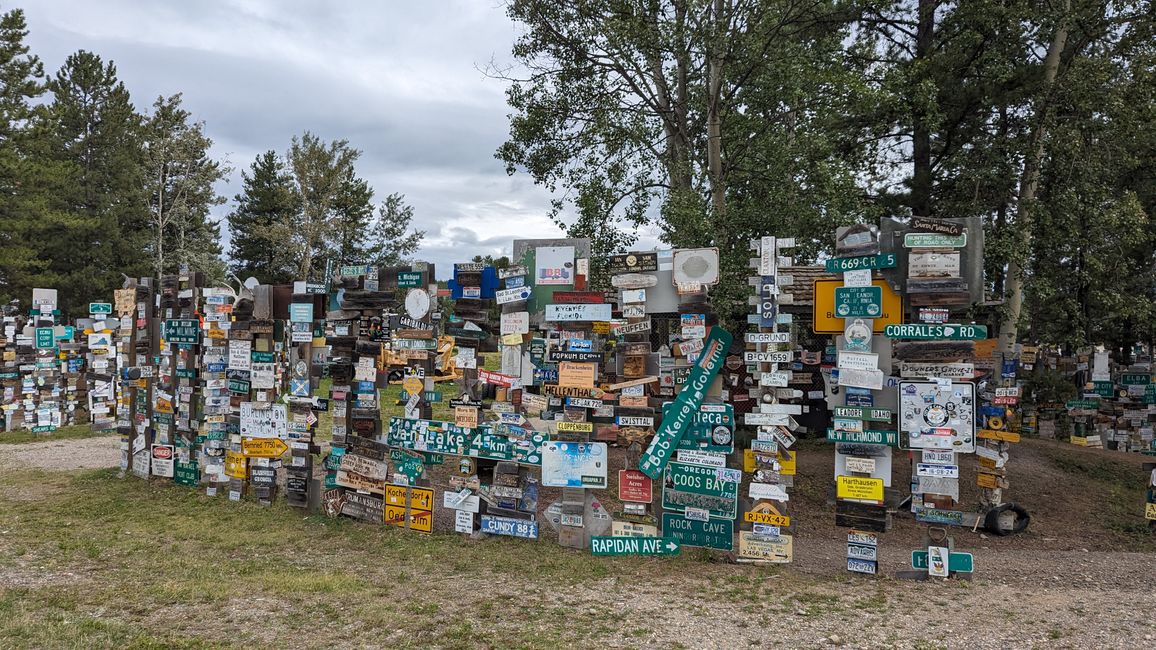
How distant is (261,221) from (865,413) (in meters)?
41.3

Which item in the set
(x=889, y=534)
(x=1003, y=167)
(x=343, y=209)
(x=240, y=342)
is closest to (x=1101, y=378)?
(x=1003, y=167)

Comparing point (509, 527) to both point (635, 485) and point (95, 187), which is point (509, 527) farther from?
point (95, 187)

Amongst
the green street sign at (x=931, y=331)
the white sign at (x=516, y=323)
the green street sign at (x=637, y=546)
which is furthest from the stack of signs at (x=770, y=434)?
the white sign at (x=516, y=323)

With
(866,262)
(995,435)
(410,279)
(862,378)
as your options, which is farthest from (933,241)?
(410,279)

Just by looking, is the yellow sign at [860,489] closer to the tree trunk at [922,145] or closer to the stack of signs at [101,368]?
the tree trunk at [922,145]

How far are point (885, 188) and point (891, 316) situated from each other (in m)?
10.5

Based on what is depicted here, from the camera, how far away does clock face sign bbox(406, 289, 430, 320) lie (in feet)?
27.6

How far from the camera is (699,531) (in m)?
7.56

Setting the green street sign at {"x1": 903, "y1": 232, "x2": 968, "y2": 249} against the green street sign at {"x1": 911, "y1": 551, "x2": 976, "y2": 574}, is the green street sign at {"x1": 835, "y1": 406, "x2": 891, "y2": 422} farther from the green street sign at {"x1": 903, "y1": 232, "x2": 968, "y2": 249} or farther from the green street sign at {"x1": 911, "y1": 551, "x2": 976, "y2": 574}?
the green street sign at {"x1": 903, "y1": 232, "x2": 968, "y2": 249}

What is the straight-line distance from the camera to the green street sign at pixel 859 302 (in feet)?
22.7

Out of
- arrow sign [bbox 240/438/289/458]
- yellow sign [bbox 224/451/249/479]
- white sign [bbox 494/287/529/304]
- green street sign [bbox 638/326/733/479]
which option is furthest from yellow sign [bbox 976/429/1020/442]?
yellow sign [bbox 224/451/249/479]

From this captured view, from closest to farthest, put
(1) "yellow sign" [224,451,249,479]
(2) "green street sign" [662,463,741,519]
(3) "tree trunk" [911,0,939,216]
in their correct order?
(2) "green street sign" [662,463,741,519] < (1) "yellow sign" [224,451,249,479] < (3) "tree trunk" [911,0,939,216]

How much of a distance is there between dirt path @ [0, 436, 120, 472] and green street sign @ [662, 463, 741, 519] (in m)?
10.8

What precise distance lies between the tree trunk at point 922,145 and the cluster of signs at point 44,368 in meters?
18.6
